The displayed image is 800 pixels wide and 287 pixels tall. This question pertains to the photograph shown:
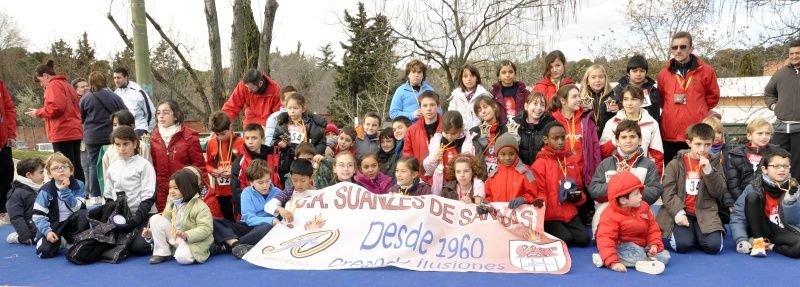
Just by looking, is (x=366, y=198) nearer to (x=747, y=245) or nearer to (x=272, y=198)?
(x=272, y=198)

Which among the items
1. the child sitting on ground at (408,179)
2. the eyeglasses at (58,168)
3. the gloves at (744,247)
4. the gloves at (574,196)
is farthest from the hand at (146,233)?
the gloves at (744,247)

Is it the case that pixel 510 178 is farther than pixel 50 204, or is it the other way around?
pixel 50 204

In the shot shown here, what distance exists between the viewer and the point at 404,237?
4.92 m

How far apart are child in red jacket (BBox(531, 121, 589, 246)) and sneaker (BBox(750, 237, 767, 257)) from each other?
1.36m

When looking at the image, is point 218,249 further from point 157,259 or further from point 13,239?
point 13,239

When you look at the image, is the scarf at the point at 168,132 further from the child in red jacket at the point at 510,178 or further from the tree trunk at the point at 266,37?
the child in red jacket at the point at 510,178

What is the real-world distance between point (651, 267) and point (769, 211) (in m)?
1.55

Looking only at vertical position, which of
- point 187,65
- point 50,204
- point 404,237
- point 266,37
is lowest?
point 404,237

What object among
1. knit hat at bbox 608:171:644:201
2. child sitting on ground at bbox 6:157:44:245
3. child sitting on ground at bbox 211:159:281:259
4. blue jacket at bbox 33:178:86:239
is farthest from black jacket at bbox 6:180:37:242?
knit hat at bbox 608:171:644:201

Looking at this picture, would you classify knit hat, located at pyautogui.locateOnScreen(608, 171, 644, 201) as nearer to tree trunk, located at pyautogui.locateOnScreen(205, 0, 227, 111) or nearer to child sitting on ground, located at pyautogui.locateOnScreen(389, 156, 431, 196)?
child sitting on ground, located at pyautogui.locateOnScreen(389, 156, 431, 196)

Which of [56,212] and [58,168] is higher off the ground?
[58,168]

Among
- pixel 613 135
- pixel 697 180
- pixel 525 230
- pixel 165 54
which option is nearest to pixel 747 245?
pixel 697 180

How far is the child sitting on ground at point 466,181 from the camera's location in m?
5.28

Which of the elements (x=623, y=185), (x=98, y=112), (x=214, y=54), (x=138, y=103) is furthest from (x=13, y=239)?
(x=623, y=185)
